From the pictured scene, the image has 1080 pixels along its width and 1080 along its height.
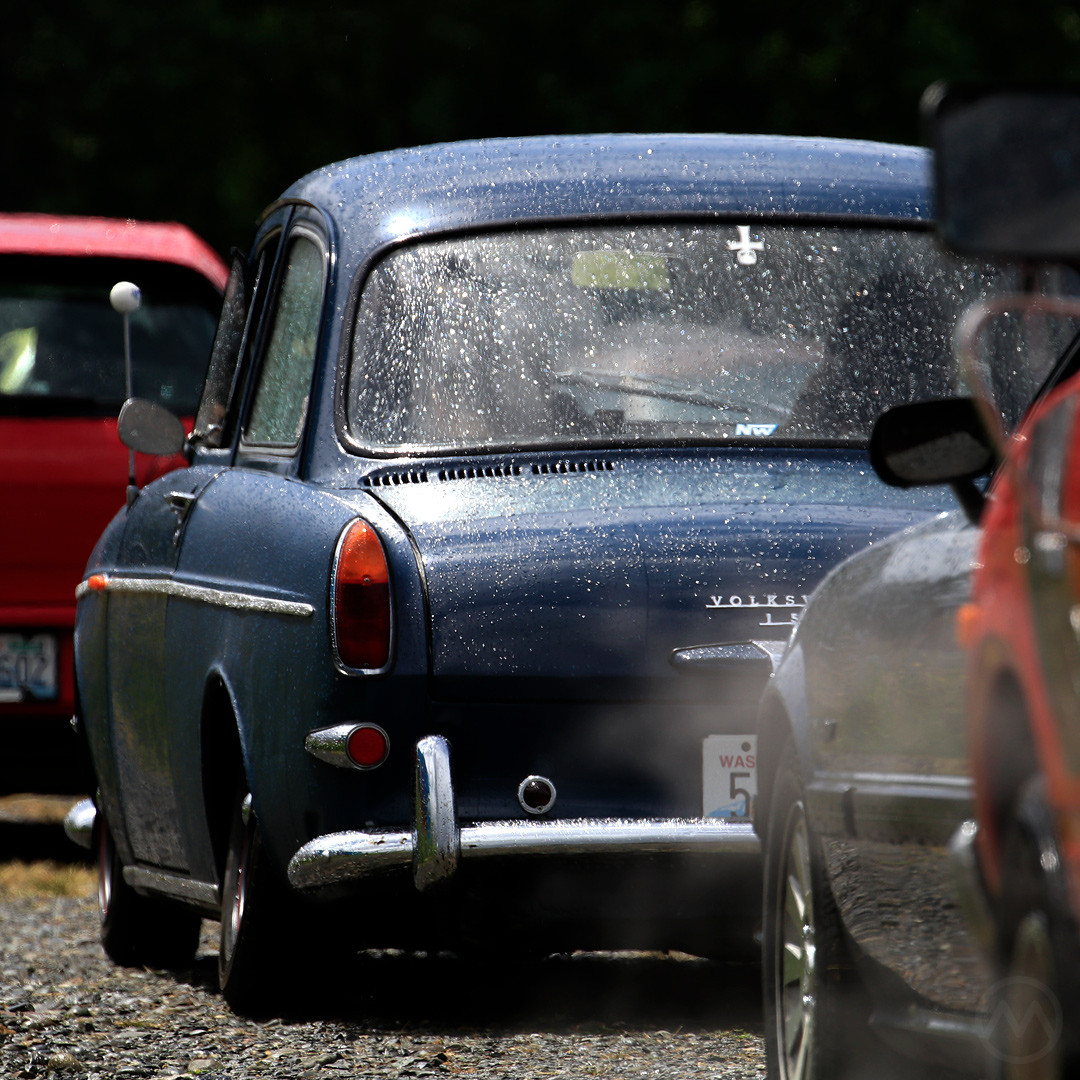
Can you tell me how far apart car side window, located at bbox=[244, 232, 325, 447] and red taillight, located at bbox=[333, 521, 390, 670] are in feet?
2.67

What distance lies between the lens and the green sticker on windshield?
692cm

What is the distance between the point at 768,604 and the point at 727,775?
1.25 feet

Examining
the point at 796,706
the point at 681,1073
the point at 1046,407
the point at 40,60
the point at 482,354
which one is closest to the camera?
the point at 1046,407

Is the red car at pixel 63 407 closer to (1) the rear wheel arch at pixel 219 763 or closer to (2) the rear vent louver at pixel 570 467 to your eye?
(1) the rear wheel arch at pixel 219 763

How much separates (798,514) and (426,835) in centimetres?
112

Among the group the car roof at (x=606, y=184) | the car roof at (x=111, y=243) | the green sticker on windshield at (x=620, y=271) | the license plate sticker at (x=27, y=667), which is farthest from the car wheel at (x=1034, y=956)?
the car roof at (x=111, y=243)

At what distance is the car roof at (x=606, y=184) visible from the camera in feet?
23.0

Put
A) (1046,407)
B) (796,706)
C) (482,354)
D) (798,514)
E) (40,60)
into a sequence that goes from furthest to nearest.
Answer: (40,60) → (482,354) → (798,514) → (796,706) → (1046,407)

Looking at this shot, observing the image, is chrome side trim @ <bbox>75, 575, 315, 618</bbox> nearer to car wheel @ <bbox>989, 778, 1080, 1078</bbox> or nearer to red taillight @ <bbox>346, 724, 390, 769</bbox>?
red taillight @ <bbox>346, 724, 390, 769</bbox>

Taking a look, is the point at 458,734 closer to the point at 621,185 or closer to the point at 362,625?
the point at 362,625

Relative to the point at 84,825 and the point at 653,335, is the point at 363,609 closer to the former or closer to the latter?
the point at 653,335

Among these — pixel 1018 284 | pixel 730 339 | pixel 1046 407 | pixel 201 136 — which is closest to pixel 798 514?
pixel 730 339

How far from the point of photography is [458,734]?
6039 millimetres

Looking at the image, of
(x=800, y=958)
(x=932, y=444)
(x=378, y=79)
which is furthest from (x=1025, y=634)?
(x=378, y=79)
